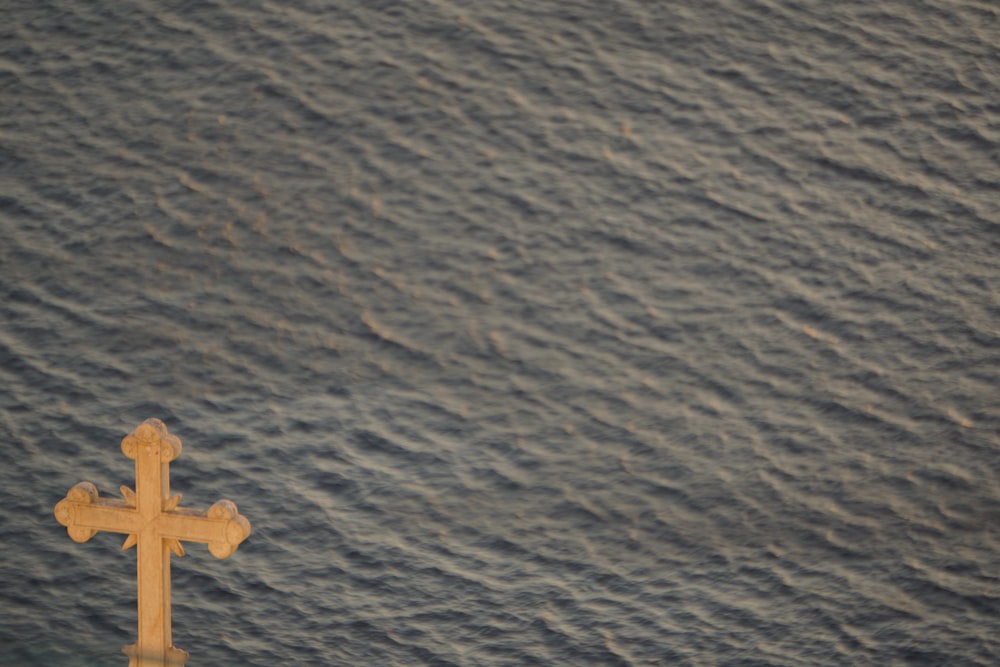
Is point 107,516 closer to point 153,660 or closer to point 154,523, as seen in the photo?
point 154,523

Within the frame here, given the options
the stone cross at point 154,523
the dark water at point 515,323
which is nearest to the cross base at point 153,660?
the stone cross at point 154,523

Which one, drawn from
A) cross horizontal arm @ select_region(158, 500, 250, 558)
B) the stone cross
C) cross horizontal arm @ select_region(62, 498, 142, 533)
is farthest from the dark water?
cross horizontal arm @ select_region(158, 500, 250, 558)

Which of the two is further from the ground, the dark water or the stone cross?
the dark water

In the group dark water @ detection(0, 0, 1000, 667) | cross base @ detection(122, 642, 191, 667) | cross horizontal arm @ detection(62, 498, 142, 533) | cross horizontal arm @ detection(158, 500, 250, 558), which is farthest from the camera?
dark water @ detection(0, 0, 1000, 667)

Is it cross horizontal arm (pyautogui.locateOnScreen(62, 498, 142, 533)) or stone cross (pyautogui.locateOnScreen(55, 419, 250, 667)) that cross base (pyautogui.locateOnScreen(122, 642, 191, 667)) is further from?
cross horizontal arm (pyautogui.locateOnScreen(62, 498, 142, 533))

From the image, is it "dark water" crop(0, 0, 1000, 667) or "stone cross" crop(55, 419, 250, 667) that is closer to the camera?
"stone cross" crop(55, 419, 250, 667)

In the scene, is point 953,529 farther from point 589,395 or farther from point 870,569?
point 589,395

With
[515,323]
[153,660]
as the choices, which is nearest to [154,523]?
[153,660]
